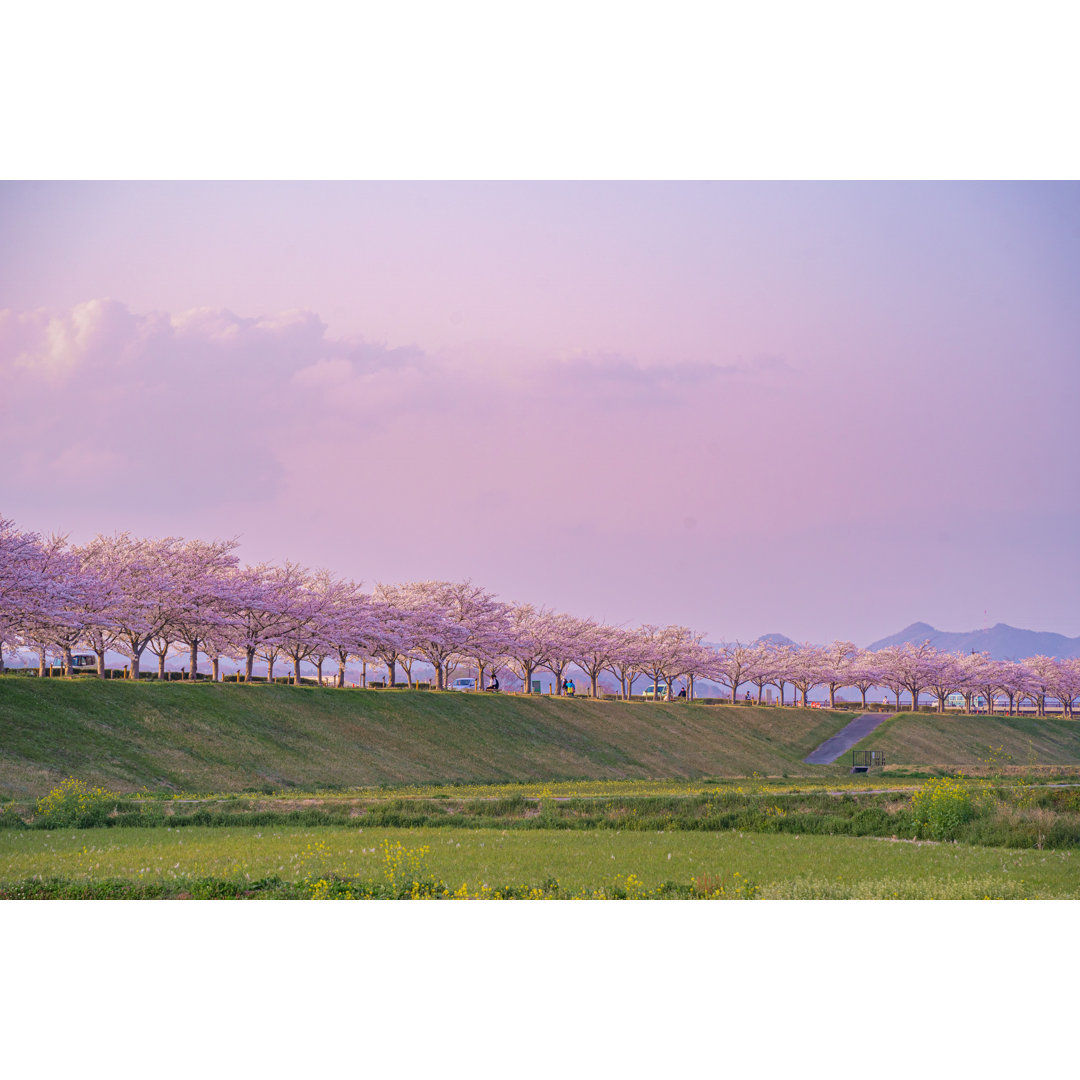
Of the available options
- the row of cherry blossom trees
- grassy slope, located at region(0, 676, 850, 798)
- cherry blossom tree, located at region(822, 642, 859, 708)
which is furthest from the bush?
cherry blossom tree, located at region(822, 642, 859, 708)

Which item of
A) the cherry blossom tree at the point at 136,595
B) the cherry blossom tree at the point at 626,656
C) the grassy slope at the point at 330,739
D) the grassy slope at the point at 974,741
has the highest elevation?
the cherry blossom tree at the point at 136,595

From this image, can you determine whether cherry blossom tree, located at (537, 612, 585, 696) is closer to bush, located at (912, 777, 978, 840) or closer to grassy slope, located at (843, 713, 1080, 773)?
grassy slope, located at (843, 713, 1080, 773)

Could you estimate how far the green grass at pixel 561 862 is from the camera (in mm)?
16375

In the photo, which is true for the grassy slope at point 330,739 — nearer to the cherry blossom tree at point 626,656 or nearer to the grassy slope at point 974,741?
the grassy slope at point 974,741

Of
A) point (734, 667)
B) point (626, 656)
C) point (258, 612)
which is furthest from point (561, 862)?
point (734, 667)

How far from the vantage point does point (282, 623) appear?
60.5m

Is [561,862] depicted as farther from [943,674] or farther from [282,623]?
[943,674]

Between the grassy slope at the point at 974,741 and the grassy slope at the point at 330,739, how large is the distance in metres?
10.3

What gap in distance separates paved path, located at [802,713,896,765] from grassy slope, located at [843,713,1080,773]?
4.14ft

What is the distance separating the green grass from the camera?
53.7 feet

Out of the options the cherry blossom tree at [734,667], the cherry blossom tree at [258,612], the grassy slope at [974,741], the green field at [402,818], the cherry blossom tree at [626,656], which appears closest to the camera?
the green field at [402,818]

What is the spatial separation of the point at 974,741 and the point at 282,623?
208ft

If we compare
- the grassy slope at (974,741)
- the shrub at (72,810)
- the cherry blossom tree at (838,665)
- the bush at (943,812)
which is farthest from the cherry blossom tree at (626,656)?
the shrub at (72,810)
